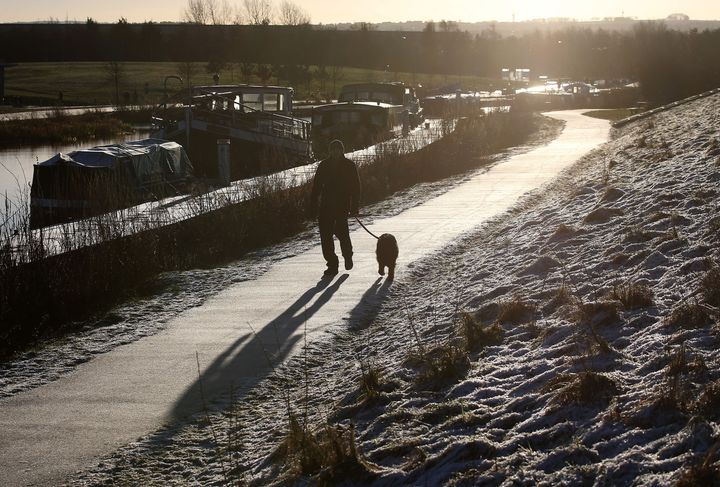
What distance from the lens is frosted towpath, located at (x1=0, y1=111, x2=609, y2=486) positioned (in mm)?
7566

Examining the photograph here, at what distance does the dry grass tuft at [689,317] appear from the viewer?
7453mm

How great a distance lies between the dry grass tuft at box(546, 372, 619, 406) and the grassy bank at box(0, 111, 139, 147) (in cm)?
4347

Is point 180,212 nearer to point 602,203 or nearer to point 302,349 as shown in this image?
point 602,203

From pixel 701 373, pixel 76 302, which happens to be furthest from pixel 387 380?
pixel 76 302

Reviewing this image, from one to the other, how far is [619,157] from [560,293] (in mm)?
12877

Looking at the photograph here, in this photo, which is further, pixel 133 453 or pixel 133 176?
pixel 133 176

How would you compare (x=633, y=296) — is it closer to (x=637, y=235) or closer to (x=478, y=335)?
(x=478, y=335)

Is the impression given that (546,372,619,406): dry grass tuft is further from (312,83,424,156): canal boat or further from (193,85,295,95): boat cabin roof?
(193,85,295,95): boat cabin roof

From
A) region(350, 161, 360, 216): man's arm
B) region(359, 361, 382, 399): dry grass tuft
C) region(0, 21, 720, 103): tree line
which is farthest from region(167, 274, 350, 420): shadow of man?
region(0, 21, 720, 103): tree line

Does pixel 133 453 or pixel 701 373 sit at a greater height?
pixel 701 373

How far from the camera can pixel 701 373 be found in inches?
254

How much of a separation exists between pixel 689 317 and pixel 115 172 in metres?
16.5

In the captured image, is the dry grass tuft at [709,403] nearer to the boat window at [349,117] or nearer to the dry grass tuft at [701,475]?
the dry grass tuft at [701,475]

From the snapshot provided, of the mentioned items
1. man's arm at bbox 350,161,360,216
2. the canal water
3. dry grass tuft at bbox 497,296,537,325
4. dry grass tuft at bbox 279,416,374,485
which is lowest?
the canal water
